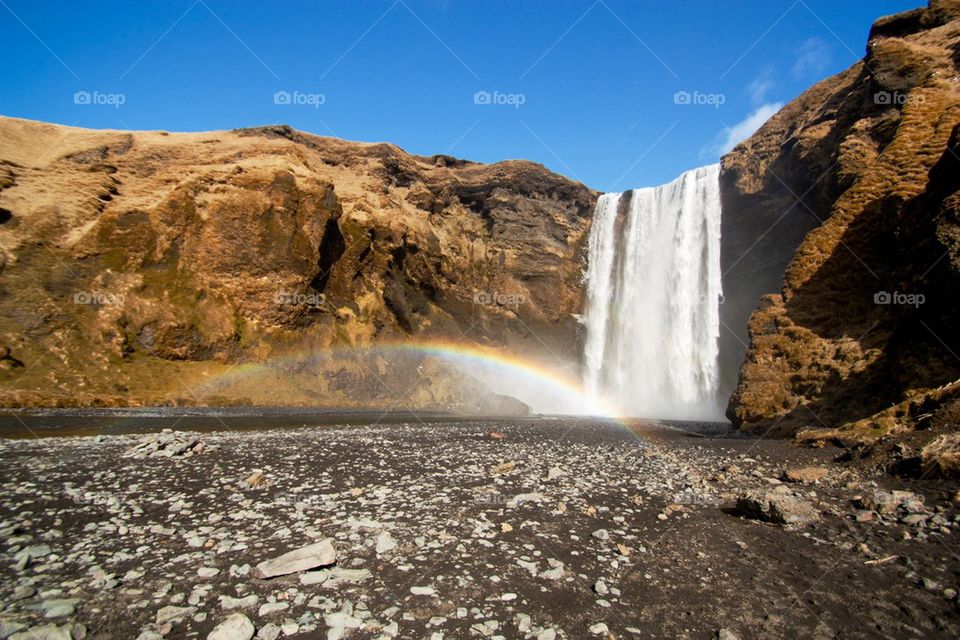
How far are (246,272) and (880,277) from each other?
46169 mm

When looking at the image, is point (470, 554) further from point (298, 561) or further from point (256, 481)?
point (256, 481)

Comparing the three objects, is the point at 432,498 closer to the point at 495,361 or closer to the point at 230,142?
the point at 495,361

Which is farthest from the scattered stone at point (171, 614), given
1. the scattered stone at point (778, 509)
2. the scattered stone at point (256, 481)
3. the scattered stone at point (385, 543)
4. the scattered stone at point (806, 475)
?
the scattered stone at point (806, 475)

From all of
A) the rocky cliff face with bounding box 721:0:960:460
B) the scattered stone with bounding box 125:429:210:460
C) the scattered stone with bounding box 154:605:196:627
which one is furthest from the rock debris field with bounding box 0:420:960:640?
the rocky cliff face with bounding box 721:0:960:460

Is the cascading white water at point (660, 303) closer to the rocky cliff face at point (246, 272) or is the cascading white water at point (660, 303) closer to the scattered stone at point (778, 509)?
the rocky cliff face at point (246, 272)

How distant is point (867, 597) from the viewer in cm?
488

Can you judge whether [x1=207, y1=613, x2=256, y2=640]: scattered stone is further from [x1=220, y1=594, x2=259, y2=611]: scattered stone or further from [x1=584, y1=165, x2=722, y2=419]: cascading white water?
[x1=584, y1=165, x2=722, y2=419]: cascading white water

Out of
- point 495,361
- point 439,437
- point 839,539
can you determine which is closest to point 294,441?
point 439,437

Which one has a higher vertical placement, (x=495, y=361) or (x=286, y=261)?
(x=286, y=261)

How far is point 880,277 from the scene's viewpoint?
18.5 meters

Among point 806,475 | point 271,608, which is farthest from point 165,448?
point 806,475

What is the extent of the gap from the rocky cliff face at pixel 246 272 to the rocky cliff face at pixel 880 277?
32339 mm

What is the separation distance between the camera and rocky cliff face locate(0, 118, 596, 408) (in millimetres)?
35688

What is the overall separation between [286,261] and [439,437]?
1275 inches
